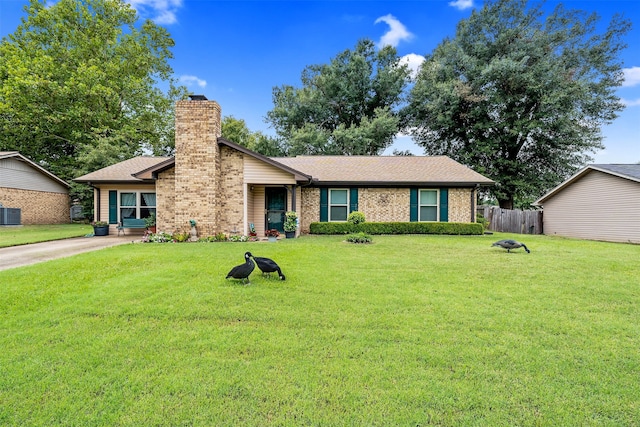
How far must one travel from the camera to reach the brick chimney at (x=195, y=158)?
11.4 m

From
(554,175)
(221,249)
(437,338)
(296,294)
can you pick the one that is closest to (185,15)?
(221,249)

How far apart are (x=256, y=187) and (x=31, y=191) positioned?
16553 millimetres

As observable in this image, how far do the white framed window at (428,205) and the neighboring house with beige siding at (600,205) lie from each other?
6.87 m

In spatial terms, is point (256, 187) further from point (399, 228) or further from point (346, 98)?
point (346, 98)

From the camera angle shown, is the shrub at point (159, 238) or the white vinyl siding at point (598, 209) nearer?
the shrub at point (159, 238)

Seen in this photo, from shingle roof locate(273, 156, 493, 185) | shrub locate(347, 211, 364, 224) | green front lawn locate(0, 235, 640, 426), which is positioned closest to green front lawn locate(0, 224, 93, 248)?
green front lawn locate(0, 235, 640, 426)

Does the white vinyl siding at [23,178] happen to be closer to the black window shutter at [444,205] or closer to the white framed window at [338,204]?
the white framed window at [338,204]

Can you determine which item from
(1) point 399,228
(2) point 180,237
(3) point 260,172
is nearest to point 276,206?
(3) point 260,172

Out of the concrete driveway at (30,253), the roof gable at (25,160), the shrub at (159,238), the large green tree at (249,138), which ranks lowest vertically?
the concrete driveway at (30,253)

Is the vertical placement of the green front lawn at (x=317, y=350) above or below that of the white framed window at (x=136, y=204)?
below

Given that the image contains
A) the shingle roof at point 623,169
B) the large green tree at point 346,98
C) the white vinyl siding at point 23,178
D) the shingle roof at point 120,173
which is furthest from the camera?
the large green tree at point 346,98

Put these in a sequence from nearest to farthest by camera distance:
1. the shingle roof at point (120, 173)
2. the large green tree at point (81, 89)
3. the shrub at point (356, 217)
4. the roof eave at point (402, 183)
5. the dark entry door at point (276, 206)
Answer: the shrub at point (356, 217), the shingle roof at point (120, 173), the dark entry door at point (276, 206), the roof eave at point (402, 183), the large green tree at point (81, 89)

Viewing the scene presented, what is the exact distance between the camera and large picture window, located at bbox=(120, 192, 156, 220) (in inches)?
557

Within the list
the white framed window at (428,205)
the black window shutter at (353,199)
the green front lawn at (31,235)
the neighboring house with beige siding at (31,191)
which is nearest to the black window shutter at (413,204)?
the white framed window at (428,205)
